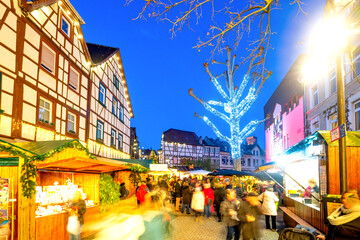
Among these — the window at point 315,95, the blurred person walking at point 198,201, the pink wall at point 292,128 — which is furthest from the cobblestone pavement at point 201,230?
the pink wall at point 292,128

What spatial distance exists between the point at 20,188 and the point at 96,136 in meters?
11.7

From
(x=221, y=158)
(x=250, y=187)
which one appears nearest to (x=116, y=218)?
(x=250, y=187)

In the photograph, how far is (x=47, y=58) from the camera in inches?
531

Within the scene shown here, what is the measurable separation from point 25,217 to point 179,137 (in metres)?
57.2

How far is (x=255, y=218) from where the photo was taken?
6.69 meters

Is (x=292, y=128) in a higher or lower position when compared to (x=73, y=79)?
lower

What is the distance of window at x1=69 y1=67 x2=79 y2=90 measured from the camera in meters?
15.8

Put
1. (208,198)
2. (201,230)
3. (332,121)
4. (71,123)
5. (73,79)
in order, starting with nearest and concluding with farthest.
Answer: (201,230) → (208,198) → (332,121) → (71,123) → (73,79)

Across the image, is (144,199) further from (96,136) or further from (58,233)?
(96,136)

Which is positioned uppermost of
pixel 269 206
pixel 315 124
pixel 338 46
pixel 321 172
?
pixel 338 46

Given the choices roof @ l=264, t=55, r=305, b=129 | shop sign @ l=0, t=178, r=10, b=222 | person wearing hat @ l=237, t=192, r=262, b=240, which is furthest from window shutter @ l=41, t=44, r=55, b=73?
roof @ l=264, t=55, r=305, b=129

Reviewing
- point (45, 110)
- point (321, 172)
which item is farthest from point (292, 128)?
point (45, 110)

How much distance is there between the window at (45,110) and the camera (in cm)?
1293

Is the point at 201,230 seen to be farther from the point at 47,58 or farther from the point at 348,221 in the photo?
the point at 47,58
